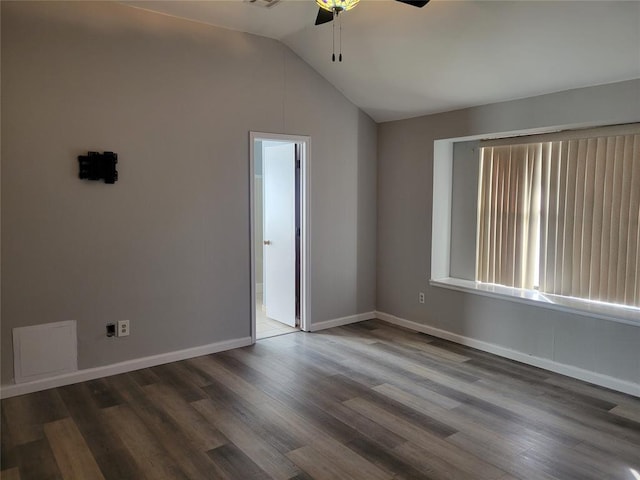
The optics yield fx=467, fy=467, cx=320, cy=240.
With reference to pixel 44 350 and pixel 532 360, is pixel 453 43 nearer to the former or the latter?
pixel 532 360

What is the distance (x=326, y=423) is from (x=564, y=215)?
8.80 ft

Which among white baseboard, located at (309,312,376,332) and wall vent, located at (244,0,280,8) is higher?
wall vent, located at (244,0,280,8)

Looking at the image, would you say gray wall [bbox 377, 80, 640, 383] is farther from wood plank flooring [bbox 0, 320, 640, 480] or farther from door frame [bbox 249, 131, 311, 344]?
door frame [bbox 249, 131, 311, 344]

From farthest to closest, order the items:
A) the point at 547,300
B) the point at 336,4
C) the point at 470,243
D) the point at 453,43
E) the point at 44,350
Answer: the point at 470,243
the point at 547,300
the point at 453,43
the point at 44,350
the point at 336,4

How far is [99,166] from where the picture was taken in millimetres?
3652

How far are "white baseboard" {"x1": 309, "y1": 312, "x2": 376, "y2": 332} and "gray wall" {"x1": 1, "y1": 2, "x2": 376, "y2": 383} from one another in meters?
0.16

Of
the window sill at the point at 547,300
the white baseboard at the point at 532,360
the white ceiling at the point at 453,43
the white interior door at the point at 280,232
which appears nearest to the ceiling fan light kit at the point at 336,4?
the white ceiling at the point at 453,43

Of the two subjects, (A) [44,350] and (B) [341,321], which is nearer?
(A) [44,350]

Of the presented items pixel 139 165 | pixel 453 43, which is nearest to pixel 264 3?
pixel 453 43

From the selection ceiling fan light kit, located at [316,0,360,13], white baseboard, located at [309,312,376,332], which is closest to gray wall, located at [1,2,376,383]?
white baseboard, located at [309,312,376,332]

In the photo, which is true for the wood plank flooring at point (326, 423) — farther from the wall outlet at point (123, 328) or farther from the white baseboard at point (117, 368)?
the wall outlet at point (123, 328)

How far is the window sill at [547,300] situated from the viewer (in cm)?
355

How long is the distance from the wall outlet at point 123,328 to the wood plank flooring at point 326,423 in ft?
1.12

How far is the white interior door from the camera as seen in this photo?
516 cm
